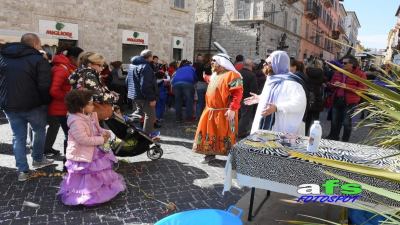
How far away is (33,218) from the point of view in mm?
3410

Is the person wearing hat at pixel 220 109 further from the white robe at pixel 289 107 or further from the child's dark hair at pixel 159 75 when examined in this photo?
the child's dark hair at pixel 159 75

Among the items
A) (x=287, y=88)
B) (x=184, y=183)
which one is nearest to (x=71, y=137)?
(x=184, y=183)

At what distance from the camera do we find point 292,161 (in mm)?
2785

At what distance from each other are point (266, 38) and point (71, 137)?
2378 centimetres

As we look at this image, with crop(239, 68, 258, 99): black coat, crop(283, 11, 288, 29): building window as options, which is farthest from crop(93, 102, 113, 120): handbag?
crop(283, 11, 288, 29): building window

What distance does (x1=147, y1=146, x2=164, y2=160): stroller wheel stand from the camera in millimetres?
5526

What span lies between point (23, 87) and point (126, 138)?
1568mm

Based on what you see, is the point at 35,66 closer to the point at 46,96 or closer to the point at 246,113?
the point at 46,96

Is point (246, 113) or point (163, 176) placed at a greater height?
point (246, 113)

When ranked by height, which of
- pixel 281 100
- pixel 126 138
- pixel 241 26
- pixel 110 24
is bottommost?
pixel 126 138

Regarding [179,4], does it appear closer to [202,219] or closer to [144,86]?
[144,86]

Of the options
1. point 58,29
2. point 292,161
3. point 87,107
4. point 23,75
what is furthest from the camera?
point 58,29

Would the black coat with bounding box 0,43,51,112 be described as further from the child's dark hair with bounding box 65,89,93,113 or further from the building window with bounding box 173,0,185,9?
the building window with bounding box 173,0,185,9

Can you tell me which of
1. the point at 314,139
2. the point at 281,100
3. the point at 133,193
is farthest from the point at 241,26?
the point at 314,139
